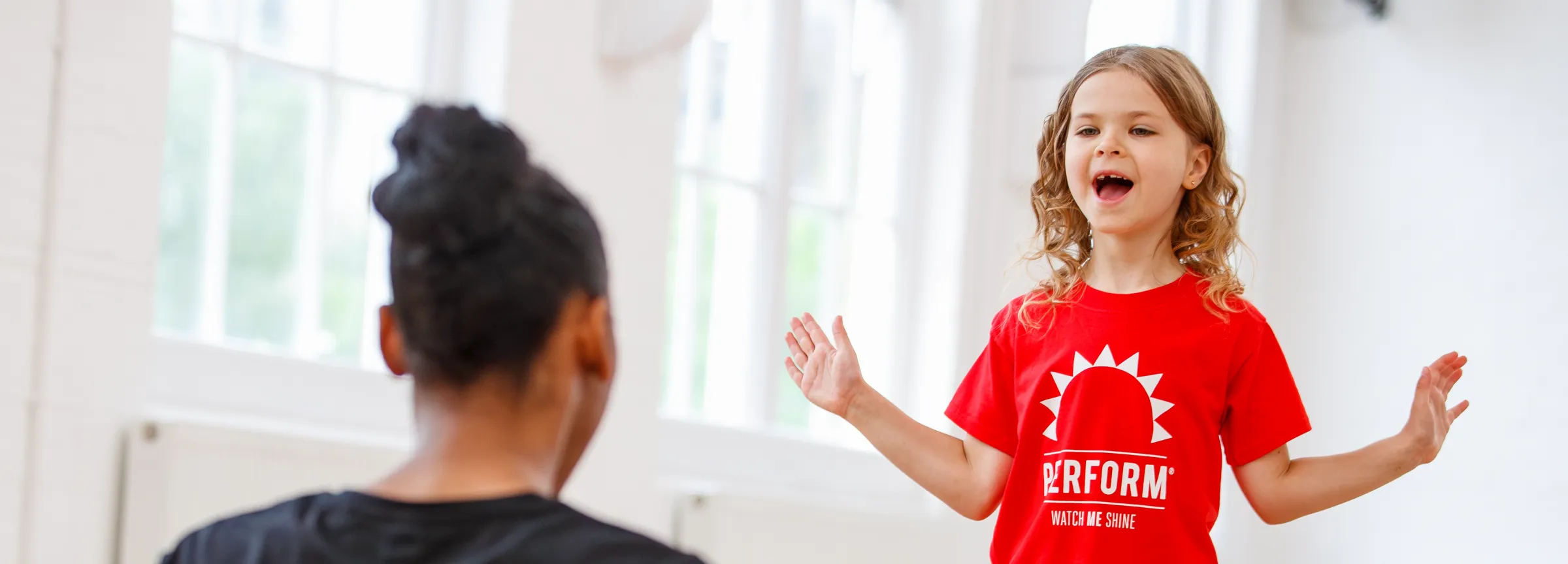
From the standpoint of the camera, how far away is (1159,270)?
195 cm

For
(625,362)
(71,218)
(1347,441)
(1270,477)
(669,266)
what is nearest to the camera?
(1270,477)

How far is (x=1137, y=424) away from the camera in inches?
72.4

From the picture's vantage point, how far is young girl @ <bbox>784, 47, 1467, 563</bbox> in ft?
6.01

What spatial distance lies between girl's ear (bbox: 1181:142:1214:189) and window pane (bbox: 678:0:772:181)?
1914mm

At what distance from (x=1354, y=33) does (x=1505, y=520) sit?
1776mm

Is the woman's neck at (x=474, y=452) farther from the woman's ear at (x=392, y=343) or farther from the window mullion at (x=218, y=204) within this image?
the window mullion at (x=218, y=204)

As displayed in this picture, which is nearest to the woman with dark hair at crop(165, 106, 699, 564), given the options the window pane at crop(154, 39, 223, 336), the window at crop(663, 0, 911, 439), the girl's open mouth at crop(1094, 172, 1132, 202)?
the girl's open mouth at crop(1094, 172, 1132, 202)

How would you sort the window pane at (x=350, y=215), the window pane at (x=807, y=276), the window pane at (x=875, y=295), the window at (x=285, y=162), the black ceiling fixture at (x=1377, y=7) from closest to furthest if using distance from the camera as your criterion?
the window at (x=285, y=162) < the window pane at (x=350, y=215) < the window pane at (x=807, y=276) < the window pane at (x=875, y=295) < the black ceiling fixture at (x=1377, y=7)

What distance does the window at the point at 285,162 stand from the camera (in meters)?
2.51

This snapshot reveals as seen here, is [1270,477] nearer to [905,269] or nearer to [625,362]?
[625,362]

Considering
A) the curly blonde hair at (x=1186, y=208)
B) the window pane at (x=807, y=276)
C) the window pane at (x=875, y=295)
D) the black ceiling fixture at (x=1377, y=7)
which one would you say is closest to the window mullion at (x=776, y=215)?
the window pane at (x=807, y=276)

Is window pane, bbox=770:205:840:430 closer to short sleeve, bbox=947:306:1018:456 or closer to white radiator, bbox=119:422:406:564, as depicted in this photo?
white radiator, bbox=119:422:406:564

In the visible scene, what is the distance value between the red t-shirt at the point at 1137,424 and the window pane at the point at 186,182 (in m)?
1.38

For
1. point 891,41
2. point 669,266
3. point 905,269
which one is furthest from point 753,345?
point 891,41
